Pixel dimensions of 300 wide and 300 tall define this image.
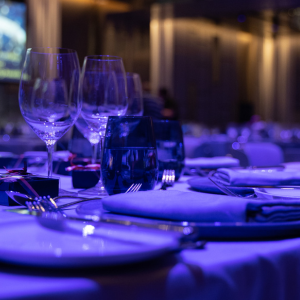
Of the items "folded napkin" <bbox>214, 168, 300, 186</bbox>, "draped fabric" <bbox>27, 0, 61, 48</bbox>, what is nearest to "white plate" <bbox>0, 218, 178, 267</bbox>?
"folded napkin" <bbox>214, 168, 300, 186</bbox>

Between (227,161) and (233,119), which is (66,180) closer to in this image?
(227,161)

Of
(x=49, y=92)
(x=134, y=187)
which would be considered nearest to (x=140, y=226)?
(x=134, y=187)

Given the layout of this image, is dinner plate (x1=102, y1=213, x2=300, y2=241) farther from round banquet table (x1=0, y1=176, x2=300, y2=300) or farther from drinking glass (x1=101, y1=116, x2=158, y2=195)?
drinking glass (x1=101, y1=116, x2=158, y2=195)

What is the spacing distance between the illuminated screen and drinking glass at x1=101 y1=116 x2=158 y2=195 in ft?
22.5

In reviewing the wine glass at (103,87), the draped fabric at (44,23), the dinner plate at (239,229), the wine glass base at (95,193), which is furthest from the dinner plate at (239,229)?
the draped fabric at (44,23)

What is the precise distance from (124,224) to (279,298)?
0.17 metres

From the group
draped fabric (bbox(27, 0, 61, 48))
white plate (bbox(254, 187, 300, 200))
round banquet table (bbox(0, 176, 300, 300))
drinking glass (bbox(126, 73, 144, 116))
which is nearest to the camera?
round banquet table (bbox(0, 176, 300, 300))

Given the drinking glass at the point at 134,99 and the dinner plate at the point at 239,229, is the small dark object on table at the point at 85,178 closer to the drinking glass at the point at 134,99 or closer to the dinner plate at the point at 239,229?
the drinking glass at the point at 134,99

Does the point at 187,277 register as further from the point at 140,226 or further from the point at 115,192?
the point at 115,192

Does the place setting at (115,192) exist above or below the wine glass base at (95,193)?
above

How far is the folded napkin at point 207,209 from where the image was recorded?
488 mm

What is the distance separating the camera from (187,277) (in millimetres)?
365

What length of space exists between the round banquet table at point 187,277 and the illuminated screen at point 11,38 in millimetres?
7223

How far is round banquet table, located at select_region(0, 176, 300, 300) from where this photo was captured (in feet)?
1.08
